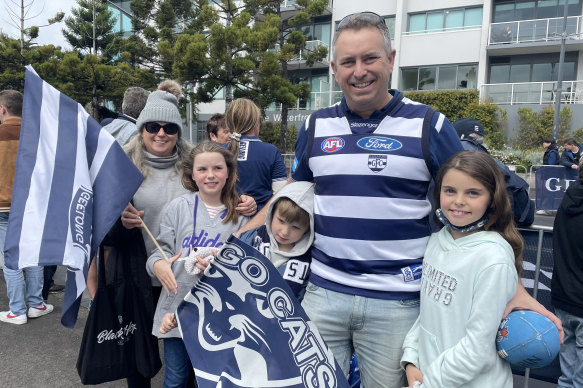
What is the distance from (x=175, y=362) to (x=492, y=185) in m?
1.99

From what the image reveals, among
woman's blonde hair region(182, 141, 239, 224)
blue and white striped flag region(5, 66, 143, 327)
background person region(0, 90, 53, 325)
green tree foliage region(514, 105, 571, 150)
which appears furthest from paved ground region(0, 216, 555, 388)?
green tree foliage region(514, 105, 571, 150)

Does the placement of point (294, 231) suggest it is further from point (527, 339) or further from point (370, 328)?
point (527, 339)

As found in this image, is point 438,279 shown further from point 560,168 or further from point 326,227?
point 560,168

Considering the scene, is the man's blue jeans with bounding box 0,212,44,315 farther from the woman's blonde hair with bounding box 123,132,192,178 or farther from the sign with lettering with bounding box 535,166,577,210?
the sign with lettering with bounding box 535,166,577,210

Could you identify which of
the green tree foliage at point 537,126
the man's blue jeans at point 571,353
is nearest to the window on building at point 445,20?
the green tree foliage at point 537,126

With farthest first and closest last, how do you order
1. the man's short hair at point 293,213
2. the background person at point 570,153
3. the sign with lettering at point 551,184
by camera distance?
the background person at point 570,153, the sign with lettering at point 551,184, the man's short hair at point 293,213

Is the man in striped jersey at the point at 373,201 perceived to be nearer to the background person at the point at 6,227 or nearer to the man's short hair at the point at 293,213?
the man's short hair at the point at 293,213

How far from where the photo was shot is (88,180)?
7.48ft

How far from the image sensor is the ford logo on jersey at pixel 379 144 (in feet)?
5.84

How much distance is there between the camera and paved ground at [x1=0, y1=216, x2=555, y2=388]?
3300 mm

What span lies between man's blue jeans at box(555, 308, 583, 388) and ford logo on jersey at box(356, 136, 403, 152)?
2.30 metres

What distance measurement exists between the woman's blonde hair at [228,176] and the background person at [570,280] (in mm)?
2325

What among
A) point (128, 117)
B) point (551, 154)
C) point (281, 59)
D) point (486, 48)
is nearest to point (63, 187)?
point (128, 117)

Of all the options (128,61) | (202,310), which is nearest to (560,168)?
(202,310)
